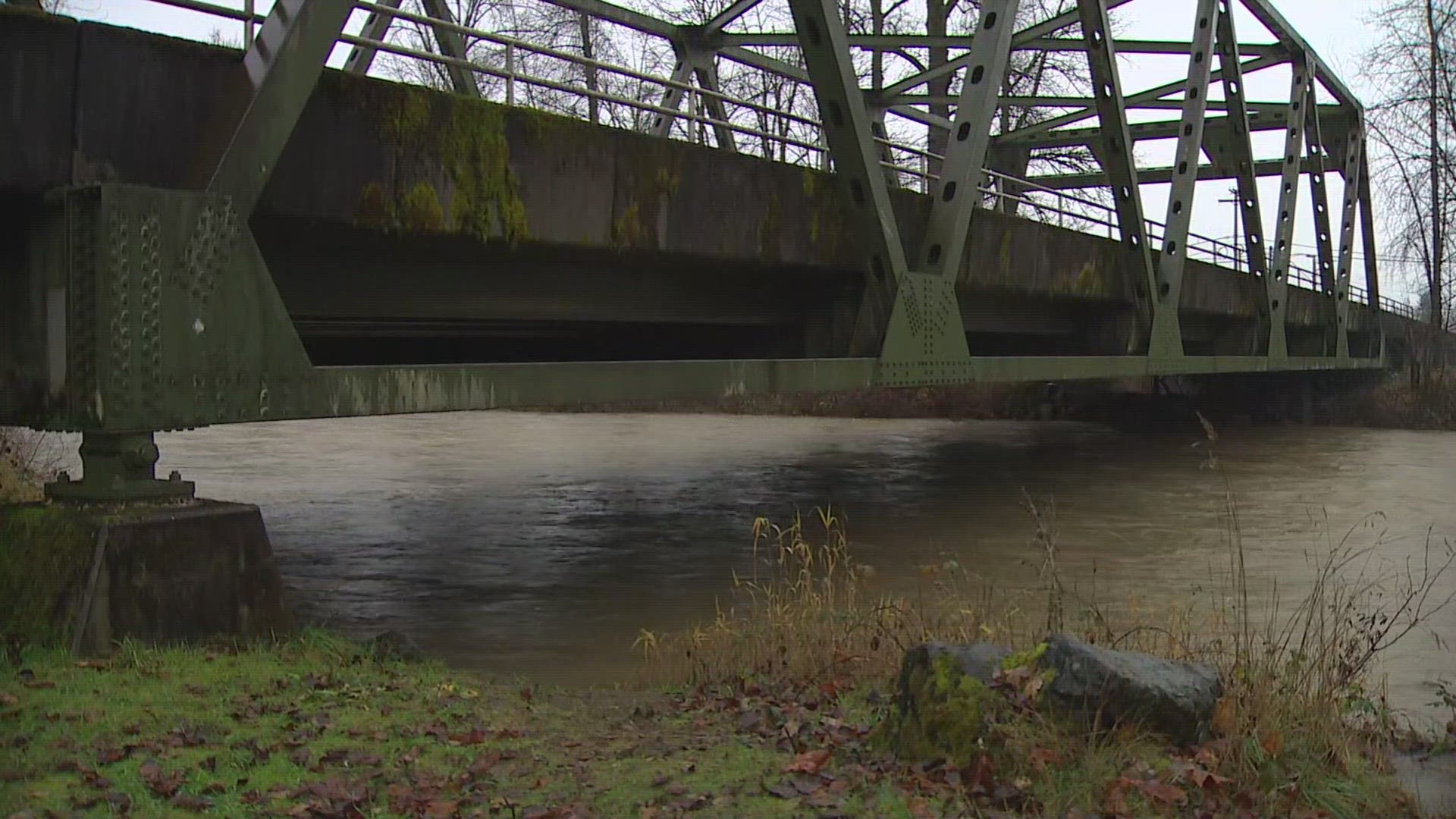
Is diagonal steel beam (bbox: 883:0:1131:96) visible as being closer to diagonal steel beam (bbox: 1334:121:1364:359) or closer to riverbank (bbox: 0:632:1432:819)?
diagonal steel beam (bbox: 1334:121:1364:359)

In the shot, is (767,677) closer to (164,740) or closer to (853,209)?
(164,740)

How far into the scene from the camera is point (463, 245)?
8.30 meters

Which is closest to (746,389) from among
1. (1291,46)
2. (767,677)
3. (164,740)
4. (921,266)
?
(921,266)

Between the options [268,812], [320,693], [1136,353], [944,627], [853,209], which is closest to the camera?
[268,812]

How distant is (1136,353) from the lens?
1745cm

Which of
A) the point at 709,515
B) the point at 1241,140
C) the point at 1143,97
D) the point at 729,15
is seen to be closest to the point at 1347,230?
the point at 1143,97

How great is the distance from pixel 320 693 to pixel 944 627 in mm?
3341

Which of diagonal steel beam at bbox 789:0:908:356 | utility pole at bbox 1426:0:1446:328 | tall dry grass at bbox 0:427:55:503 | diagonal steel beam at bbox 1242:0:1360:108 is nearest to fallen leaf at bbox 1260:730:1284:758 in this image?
diagonal steel beam at bbox 789:0:908:356

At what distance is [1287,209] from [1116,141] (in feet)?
36.5

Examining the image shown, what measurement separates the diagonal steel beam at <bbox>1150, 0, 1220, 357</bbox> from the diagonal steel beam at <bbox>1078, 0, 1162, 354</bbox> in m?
0.50

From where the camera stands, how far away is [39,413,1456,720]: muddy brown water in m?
9.58

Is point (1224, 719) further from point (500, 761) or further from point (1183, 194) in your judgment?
point (1183, 194)

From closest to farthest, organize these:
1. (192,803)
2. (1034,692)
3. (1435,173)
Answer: (192,803), (1034,692), (1435,173)

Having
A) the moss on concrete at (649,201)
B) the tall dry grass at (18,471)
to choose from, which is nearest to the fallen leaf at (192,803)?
the moss on concrete at (649,201)
